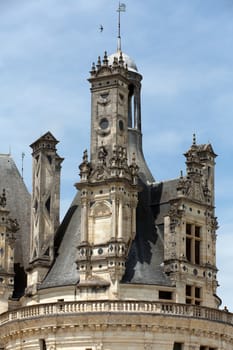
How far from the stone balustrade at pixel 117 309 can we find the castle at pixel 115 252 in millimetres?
47

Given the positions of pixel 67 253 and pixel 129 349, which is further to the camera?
pixel 67 253

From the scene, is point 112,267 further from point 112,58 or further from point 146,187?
point 112,58

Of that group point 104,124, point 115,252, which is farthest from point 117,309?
point 104,124

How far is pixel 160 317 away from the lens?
50.6 meters

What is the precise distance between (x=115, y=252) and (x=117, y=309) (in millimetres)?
2908

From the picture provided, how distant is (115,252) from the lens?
52.2 metres

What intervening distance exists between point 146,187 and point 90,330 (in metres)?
9.53

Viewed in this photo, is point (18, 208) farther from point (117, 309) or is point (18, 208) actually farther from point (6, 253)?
point (117, 309)

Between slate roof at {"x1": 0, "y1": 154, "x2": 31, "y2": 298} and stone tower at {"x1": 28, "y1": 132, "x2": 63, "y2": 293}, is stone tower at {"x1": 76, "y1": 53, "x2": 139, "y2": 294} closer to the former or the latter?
stone tower at {"x1": 28, "y1": 132, "x2": 63, "y2": 293}

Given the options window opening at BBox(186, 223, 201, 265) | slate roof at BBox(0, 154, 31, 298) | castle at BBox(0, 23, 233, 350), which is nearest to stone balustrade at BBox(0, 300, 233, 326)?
castle at BBox(0, 23, 233, 350)

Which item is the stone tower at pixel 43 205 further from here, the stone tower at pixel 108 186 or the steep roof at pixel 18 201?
the steep roof at pixel 18 201

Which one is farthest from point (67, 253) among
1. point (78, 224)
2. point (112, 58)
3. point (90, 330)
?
point (112, 58)

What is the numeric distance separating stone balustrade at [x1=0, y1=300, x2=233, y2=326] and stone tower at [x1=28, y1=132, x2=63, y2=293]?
293 cm

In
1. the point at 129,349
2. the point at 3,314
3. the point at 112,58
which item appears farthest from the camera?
the point at 112,58
